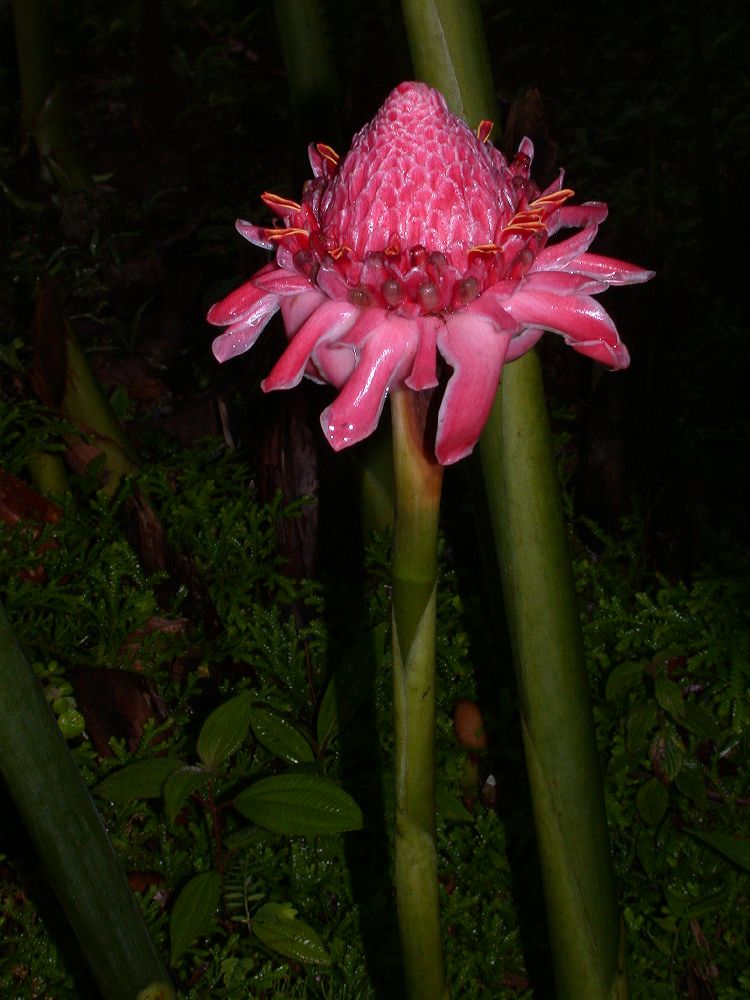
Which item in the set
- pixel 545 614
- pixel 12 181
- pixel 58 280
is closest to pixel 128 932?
pixel 545 614

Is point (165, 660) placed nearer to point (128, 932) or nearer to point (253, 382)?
point (253, 382)

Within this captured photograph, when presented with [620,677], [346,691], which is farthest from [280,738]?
[620,677]

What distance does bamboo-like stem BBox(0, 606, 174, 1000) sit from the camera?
675mm

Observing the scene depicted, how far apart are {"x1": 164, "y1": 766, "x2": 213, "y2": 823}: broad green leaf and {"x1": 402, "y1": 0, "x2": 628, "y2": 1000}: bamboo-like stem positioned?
53 centimetres

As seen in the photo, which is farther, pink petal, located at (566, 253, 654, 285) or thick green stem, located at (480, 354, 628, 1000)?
thick green stem, located at (480, 354, 628, 1000)

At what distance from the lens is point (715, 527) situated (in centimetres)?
186

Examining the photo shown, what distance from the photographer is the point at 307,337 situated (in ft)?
1.92

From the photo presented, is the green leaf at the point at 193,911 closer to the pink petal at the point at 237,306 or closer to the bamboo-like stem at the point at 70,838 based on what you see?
the bamboo-like stem at the point at 70,838

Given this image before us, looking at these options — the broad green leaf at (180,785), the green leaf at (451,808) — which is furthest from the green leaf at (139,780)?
the green leaf at (451,808)

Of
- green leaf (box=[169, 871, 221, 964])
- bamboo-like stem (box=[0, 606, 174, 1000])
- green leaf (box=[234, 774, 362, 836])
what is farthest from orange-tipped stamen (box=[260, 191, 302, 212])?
green leaf (box=[169, 871, 221, 964])

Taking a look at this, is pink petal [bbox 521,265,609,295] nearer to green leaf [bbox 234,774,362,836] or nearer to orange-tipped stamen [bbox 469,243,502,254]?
orange-tipped stamen [bbox 469,243,502,254]

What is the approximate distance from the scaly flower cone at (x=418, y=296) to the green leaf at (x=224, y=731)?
0.63 meters

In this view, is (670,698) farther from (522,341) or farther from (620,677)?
(522,341)

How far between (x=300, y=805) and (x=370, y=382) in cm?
76
